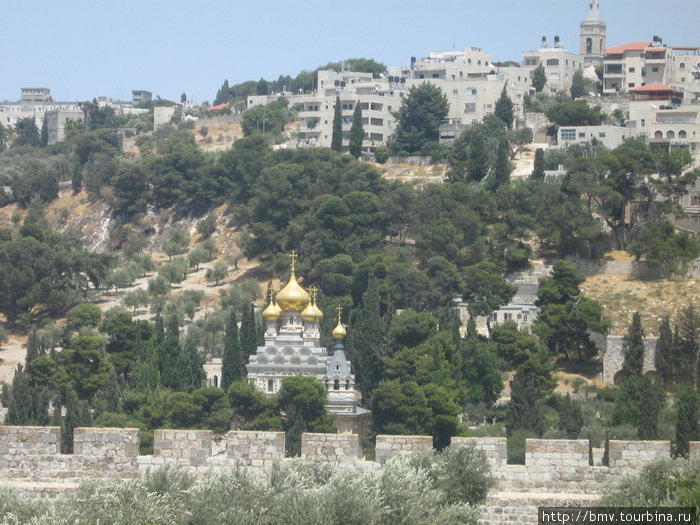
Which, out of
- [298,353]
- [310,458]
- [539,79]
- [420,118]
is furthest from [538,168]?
[310,458]

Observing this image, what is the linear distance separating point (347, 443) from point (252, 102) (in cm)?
10697

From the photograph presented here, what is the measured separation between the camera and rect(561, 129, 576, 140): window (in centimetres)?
9119

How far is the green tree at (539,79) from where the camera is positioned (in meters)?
108

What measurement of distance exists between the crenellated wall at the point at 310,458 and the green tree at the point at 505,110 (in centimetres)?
8269

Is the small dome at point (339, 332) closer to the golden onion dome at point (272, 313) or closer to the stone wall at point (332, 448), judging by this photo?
the golden onion dome at point (272, 313)

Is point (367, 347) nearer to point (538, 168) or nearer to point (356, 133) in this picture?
point (538, 168)

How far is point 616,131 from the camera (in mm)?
90062

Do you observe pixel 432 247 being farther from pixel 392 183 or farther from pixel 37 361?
pixel 37 361

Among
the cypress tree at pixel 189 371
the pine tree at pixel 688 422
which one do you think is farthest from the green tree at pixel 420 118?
the pine tree at pixel 688 422

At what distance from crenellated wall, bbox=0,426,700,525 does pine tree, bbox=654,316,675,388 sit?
45.5 meters

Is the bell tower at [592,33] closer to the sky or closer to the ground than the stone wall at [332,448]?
closer to the sky

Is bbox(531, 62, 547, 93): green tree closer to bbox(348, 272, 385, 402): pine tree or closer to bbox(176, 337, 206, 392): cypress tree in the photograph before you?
bbox(348, 272, 385, 402): pine tree

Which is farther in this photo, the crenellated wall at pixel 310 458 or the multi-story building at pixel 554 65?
the multi-story building at pixel 554 65

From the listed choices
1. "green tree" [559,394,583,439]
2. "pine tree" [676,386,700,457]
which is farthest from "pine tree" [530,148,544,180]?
"pine tree" [676,386,700,457]
